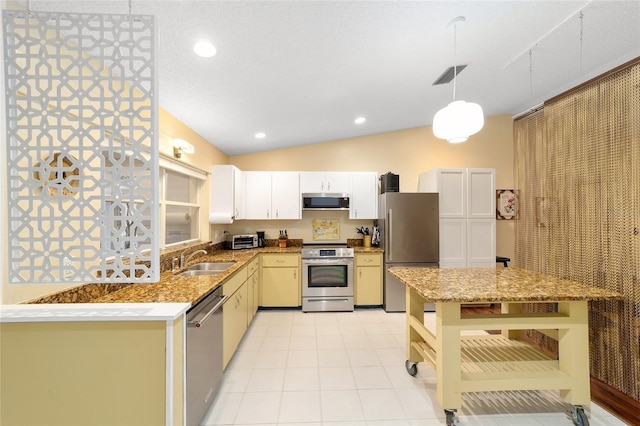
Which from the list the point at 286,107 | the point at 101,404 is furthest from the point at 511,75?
the point at 101,404

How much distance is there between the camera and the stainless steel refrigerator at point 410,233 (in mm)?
3756

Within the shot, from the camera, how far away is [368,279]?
12.7ft

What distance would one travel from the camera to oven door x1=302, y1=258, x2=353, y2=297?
3.80 metres

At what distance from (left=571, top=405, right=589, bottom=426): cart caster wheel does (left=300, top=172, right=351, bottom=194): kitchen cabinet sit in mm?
3232

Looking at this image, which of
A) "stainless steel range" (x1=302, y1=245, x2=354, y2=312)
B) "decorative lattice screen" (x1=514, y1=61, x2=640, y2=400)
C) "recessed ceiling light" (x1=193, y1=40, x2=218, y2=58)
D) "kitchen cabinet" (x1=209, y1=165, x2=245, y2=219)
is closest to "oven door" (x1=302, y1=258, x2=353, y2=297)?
"stainless steel range" (x1=302, y1=245, x2=354, y2=312)

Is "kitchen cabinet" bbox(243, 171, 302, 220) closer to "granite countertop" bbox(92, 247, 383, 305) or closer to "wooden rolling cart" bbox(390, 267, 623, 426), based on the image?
"granite countertop" bbox(92, 247, 383, 305)

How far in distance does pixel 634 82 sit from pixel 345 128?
2822 millimetres

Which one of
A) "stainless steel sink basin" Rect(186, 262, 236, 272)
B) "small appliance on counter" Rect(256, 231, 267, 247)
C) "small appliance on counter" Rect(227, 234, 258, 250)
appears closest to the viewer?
"stainless steel sink basin" Rect(186, 262, 236, 272)

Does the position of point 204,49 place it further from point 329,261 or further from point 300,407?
point 329,261

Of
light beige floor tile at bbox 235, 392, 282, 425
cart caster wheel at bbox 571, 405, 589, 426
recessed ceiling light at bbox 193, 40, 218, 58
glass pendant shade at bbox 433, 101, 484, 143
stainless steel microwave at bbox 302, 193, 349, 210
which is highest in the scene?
recessed ceiling light at bbox 193, 40, 218, 58

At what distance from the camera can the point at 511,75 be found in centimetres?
293

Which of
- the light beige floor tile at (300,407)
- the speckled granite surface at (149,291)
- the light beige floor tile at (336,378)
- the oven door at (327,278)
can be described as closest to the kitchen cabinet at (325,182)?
the oven door at (327,278)

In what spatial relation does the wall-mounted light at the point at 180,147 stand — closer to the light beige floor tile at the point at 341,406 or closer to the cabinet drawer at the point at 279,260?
the cabinet drawer at the point at 279,260

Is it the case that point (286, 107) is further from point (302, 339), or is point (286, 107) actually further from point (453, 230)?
point (453, 230)
